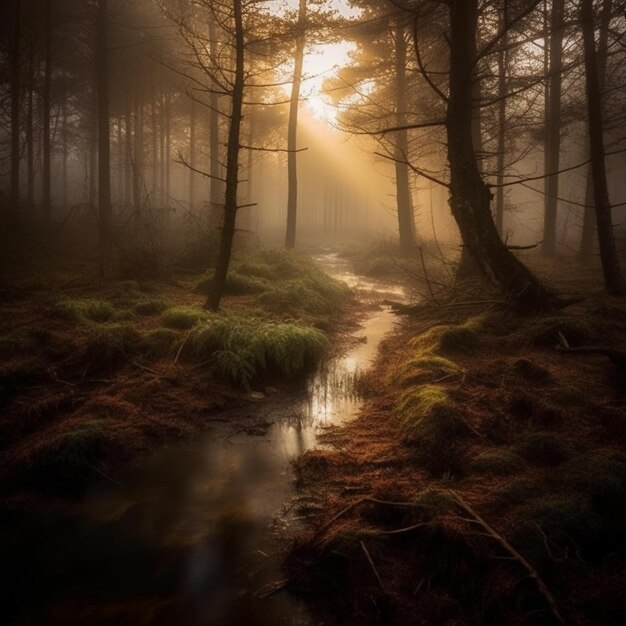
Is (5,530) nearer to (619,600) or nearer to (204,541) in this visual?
(204,541)

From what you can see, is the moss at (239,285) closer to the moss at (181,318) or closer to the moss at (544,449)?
the moss at (181,318)

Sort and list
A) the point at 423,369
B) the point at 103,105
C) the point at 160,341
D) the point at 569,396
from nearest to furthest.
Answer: the point at 569,396 < the point at 423,369 < the point at 160,341 < the point at 103,105

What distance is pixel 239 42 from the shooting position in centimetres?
720

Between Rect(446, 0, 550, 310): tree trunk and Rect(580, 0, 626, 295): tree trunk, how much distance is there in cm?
330

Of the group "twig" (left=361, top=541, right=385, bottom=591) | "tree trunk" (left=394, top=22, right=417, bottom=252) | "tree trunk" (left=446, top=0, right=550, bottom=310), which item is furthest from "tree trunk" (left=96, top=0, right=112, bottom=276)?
"twig" (left=361, top=541, right=385, bottom=591)

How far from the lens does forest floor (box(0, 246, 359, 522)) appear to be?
158 inches

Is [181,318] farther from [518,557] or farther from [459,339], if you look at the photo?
[518,557]

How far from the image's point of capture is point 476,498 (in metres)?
3.18

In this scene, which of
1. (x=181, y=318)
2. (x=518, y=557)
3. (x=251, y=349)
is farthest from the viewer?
(x=181, y=318)

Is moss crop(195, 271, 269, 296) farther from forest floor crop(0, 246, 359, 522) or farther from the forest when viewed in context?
forest floor crop(0, 246, 359, 522)

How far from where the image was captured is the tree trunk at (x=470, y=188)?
23.6ft

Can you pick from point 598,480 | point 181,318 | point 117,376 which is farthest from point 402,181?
point 598,480

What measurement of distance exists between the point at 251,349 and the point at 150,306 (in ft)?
9.35

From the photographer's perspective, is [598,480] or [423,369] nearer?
[598,480]
